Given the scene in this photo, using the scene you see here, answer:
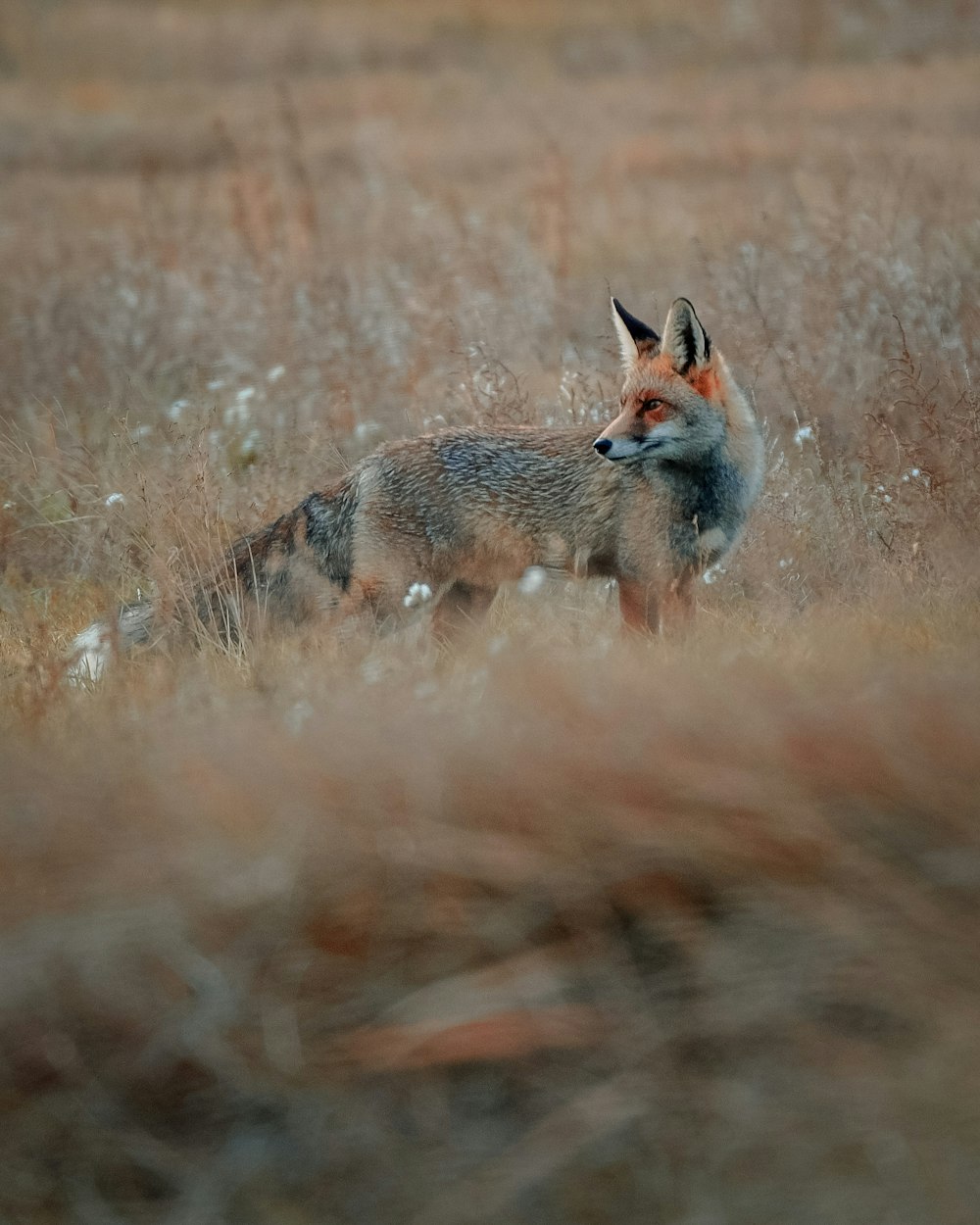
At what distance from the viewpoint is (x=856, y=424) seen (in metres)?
7.25

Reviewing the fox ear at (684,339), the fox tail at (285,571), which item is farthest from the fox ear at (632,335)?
the fox tail at (285,571)

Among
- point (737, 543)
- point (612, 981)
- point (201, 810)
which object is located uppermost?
point (201, 810)

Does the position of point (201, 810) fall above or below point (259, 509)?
above

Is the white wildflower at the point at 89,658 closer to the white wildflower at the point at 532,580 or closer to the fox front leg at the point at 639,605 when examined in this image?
the white wildflower at the point at 532,580

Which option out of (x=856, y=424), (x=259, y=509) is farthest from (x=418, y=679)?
(x=856, y=424)

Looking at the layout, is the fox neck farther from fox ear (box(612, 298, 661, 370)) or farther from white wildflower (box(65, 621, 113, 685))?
white wildflower (box(65, 621, 113, 685))

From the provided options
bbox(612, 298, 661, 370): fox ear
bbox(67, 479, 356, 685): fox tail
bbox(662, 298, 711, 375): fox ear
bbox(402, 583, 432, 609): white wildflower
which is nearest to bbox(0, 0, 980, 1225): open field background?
bbox(67, 479, 356, 685): fox tail

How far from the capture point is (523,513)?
6301mm

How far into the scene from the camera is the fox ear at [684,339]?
6.18 m

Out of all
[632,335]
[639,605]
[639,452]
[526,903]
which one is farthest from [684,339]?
[526,903]

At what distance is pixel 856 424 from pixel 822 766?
480 cm

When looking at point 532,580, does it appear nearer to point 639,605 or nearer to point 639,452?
point 639,605

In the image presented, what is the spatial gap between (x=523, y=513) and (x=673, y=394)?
860 mm

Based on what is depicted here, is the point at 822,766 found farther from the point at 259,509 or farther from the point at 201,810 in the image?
the point at 259,509
